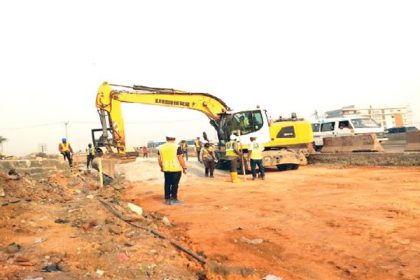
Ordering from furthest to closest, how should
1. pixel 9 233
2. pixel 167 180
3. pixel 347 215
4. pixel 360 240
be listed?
1. pixel 167 180
2. pixel 347 215
3. pixel 360 240
4. pixel 9 233

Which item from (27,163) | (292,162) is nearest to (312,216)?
(27,163)

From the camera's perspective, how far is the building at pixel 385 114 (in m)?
83.8

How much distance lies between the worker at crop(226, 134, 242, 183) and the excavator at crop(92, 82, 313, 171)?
2.77ft

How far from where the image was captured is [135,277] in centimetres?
427

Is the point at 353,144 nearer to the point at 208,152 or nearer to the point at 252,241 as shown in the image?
the point at 208,152

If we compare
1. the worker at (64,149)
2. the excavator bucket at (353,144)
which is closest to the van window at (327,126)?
the excavator bucket at (353,144)

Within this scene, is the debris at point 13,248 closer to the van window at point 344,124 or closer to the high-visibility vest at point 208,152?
the high-visibility vest at point 208,152

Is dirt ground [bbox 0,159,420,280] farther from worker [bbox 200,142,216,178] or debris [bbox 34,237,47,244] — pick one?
worker [bbox 200,142,216,178]

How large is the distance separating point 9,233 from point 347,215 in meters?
5.70

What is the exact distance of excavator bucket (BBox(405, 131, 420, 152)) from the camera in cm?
1647

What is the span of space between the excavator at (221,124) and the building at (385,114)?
216ft

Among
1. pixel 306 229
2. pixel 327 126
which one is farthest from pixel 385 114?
pixel 306 229

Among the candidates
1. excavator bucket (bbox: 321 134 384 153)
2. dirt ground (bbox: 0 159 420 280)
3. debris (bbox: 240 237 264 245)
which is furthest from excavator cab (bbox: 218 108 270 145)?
debris (bbox: 240 237 264 245)

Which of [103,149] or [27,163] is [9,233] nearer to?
[27,163]
